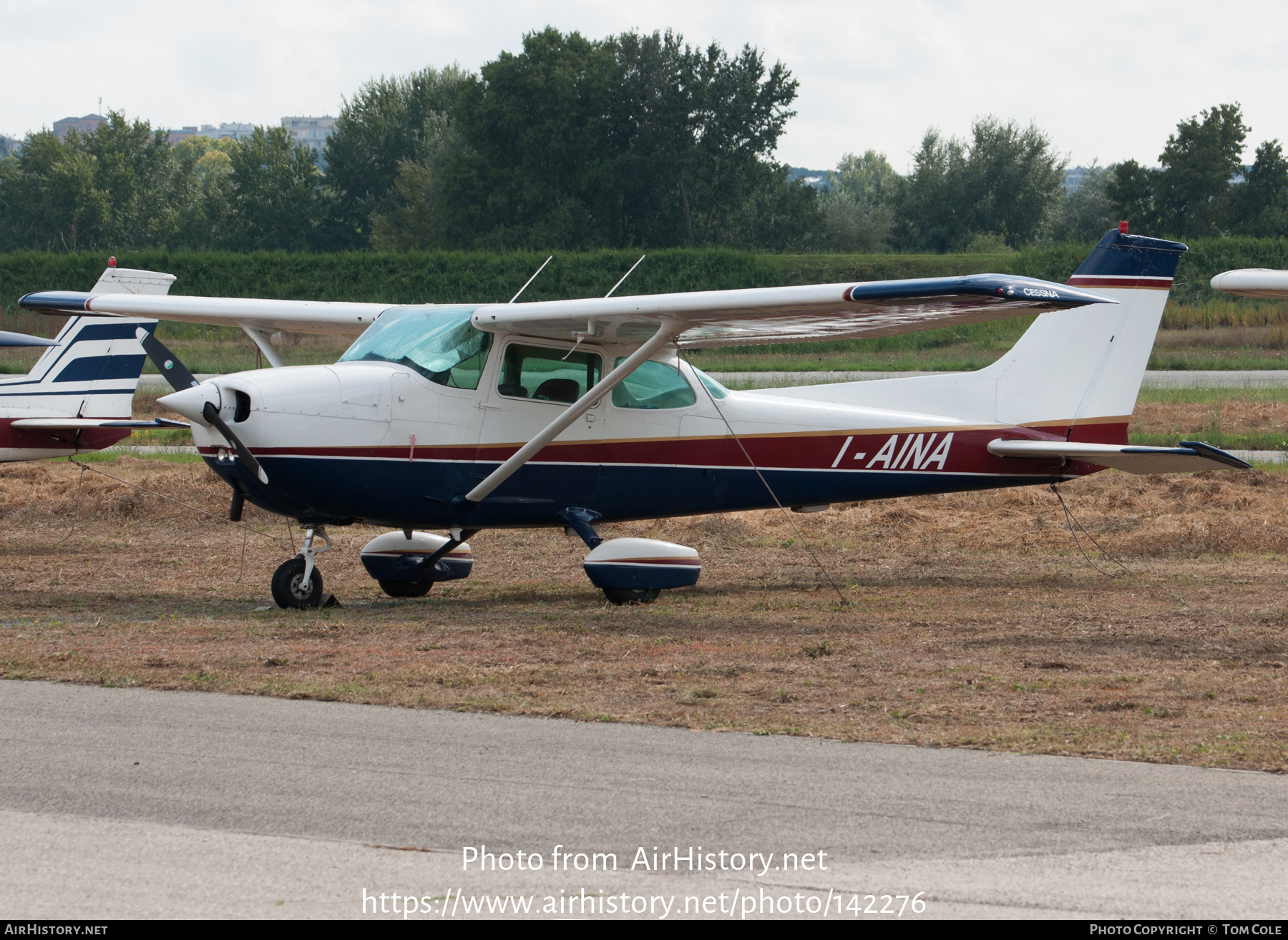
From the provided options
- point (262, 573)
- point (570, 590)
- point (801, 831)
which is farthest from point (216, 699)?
point (262, 573)

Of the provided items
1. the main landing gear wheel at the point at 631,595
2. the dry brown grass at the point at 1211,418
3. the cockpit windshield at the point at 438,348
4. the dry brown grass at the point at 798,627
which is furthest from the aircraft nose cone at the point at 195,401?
the dry brown grass at the point at 1211,418

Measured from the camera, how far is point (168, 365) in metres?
9.78

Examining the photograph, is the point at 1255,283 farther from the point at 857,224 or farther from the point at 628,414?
the point at 857,224

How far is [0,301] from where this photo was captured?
45500 millimetres

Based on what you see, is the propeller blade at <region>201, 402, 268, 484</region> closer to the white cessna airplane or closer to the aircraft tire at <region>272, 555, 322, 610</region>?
the white cessna airplane

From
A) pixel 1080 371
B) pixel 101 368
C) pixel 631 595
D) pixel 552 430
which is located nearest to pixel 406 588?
pixel 631 595

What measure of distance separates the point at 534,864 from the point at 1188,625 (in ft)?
20.0

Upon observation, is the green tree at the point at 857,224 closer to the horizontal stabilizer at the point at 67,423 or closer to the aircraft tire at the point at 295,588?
the horizontal stabilizer at the point at 67,423

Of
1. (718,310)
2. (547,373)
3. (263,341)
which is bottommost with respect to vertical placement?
(547,373)

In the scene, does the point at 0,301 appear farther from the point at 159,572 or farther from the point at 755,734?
the point at 755,734

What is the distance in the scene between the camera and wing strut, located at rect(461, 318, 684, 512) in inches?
367

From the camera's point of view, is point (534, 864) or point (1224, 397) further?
point (1224, 397)

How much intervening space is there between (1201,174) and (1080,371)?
47127 mm

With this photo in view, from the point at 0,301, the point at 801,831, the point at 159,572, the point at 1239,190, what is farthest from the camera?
the point at 1239,190
